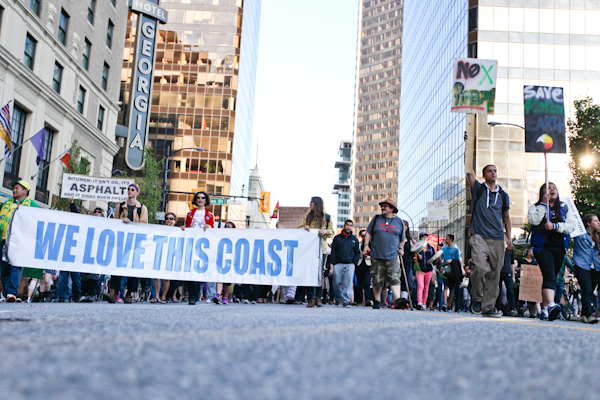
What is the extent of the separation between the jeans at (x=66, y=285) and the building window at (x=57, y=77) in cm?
1660

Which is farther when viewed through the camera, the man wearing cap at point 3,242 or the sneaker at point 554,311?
the man wearing cap at point 3,242

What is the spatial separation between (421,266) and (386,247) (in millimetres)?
4056

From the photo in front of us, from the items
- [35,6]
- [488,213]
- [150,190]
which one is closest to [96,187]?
[35,6]

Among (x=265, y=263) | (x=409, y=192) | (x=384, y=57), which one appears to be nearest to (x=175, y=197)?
(x=409, y=192)

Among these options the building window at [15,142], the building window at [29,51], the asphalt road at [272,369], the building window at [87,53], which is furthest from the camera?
the building window at [87,53]

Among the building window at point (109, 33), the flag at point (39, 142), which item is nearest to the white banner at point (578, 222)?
the flag at point (39, 142)

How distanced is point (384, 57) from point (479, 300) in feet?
506

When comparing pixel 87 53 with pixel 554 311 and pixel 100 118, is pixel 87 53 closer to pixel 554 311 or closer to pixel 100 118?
pixel 100 118

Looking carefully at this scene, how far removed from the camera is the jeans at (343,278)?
11316 millimetres

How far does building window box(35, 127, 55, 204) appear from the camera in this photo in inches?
953

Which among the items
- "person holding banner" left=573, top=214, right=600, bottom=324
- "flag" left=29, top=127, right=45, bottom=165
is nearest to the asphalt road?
"person holding banner" left=573, top=214, right=600, bottom=324

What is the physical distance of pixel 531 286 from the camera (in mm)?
10516

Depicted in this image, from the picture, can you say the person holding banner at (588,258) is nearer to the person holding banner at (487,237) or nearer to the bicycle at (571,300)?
the person holding banner at (487,237)

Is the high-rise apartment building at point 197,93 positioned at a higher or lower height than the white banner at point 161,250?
higher
